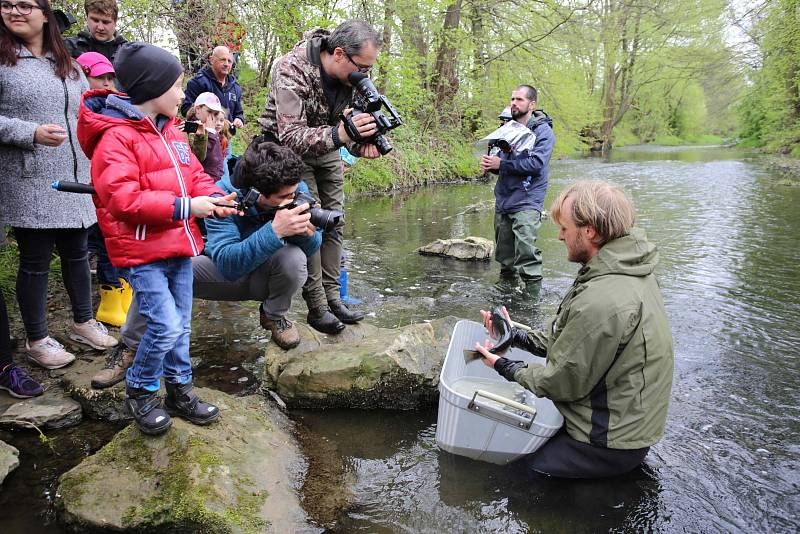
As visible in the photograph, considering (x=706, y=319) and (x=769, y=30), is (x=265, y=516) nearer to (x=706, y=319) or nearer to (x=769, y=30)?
(x=706, y=319)

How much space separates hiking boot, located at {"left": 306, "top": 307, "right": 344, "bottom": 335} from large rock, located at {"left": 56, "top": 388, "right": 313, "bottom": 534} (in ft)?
3.58

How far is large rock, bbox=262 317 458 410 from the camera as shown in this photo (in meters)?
2.97

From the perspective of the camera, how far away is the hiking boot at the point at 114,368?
275cm

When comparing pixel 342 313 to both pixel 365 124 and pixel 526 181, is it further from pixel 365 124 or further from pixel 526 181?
pixel 526 181

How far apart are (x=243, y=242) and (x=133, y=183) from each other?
2.44 feet

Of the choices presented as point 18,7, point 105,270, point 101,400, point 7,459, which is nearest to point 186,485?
point 7,459

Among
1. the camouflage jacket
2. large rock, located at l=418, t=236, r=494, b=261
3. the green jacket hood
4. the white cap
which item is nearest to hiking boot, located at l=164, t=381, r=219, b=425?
the camouflage jacket

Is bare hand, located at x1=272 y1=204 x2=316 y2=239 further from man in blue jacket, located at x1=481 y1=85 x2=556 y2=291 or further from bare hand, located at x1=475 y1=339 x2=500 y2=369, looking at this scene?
man in blue jacket, located at x1=481 y1=85 x2=556 y2=291

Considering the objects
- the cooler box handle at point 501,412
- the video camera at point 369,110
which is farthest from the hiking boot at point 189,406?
the video camera at point 369,110

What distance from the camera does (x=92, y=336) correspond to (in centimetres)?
319

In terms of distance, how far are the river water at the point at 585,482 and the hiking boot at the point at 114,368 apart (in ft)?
0.81

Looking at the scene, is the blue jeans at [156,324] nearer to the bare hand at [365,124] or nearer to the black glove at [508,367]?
the bare hand at [365,124]

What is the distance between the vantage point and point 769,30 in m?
20.4

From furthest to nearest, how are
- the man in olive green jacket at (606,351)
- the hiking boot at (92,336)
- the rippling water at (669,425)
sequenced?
the hiking boot at (92,336)
the rippling water at (669,425)
the man in olive green jacket at (606,351)
